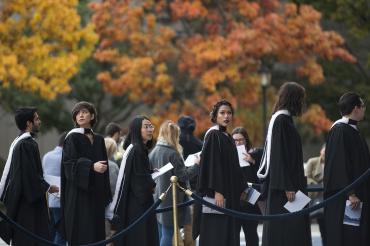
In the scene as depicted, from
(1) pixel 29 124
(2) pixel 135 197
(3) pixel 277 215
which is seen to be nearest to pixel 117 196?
(2) pixel 135 197

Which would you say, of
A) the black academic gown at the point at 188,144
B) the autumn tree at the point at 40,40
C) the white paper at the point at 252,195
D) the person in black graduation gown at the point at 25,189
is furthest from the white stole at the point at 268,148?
the autumn tree at the point at 40,40

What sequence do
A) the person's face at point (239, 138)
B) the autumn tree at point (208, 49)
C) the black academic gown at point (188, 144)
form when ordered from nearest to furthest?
the person's face at point (239, 138) < the black academic gown at point (188, 144) < the autumn tree at point (208, 49)

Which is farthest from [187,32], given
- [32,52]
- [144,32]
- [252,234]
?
[252,234]

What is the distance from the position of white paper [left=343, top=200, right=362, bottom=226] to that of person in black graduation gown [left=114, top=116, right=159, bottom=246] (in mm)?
2434

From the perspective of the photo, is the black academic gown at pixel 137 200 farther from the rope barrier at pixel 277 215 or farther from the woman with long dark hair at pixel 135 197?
the rope barrier at pixel 277 215

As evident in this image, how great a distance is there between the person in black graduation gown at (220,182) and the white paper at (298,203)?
0.79m

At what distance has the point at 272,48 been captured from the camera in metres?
29.6

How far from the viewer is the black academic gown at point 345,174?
13.0 meters

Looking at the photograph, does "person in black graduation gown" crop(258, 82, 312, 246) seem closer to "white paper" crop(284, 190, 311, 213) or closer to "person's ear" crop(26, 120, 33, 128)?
"white paper" crop(284, 190, 311, 213)

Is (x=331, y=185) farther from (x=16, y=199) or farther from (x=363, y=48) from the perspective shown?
(x=363, y=48)

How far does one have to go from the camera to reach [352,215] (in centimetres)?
1301

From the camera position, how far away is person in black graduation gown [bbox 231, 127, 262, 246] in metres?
15.4

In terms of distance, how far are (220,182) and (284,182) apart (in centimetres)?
83

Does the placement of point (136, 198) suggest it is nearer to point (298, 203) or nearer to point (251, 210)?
point (298, 203)
